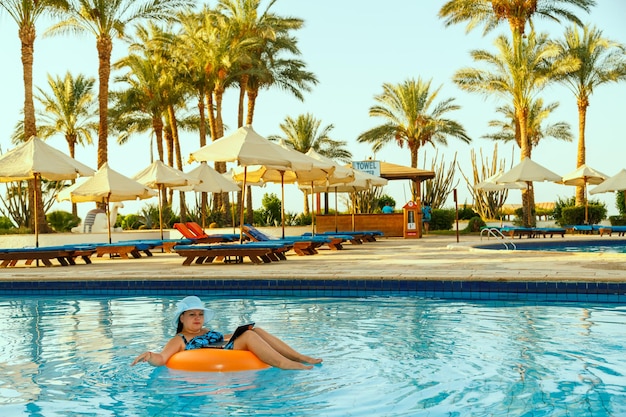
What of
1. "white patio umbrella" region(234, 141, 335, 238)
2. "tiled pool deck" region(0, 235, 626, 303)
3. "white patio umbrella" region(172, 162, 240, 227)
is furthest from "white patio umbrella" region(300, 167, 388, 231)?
"tiled pool deck" region(0, 235, 626, 303)

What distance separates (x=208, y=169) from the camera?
73.6 feet

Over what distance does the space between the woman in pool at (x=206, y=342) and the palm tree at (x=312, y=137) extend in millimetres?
40710

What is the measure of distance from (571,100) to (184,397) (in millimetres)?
32927

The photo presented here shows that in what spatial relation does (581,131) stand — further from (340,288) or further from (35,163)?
(340,288)

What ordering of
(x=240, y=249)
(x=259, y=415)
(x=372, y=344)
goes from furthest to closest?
(x=240, y=249) < (x=372, y=344) < (x=259, y=415)

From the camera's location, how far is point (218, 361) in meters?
5.78

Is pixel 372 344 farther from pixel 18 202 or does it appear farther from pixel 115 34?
pixel 18 202

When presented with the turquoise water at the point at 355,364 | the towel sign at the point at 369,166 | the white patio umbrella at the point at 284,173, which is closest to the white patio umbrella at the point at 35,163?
the white patio umbrella at the point at 284,173

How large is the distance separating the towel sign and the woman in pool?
2344 cm

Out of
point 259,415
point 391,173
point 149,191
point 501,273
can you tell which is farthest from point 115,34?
point 259,415

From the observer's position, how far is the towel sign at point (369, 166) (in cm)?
2933

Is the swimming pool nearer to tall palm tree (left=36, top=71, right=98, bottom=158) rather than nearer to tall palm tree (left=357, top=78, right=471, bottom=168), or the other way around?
tall palm tree (left=357, top=78, right=471, bottom=168)

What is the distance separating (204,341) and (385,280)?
480 cm

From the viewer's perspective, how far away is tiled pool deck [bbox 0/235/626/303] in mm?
9672
